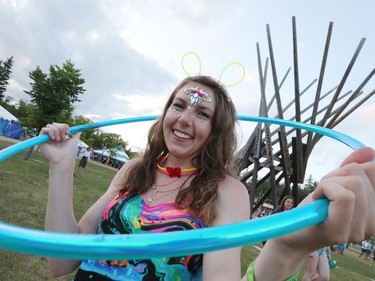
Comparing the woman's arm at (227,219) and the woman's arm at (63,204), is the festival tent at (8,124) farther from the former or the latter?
the woman's arm at (227,219)

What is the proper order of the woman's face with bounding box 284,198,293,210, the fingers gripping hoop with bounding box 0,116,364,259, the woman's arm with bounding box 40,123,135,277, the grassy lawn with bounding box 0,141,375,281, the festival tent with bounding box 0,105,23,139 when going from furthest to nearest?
the festival tent with bounding box 0,105,23,139 < the woman's face with bounding box 284,198,293,210 < the grassy lawn with bounding box 0,141,375,281 < the woman's arm with bounding box 40,123,135,277 < the fingers gripping hoop with bounding box 0,116,364,259

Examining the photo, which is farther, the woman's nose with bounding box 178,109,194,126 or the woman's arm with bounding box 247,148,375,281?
the woman's nose with bounding box 178,109,194,126

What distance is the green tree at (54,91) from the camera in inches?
726

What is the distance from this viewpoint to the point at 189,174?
1981mm

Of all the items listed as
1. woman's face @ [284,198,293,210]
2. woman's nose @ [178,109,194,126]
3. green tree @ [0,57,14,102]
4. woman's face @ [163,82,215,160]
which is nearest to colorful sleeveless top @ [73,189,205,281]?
woman's face @ [163,82,215,160]

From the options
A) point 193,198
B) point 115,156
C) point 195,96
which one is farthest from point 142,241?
point 115,156

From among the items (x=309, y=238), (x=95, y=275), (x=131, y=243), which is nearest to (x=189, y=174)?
(x=95, y=275)

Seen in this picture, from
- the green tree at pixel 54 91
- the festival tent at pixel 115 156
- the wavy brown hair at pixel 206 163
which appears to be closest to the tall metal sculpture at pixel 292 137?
the wavy brown hair at pixel 206 163

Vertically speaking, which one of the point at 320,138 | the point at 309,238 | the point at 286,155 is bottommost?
the point at 309,238

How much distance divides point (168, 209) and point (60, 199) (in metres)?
0.72

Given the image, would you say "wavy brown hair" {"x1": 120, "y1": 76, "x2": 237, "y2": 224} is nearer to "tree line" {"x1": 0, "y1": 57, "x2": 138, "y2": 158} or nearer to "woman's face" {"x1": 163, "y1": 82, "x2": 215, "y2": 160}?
"woman's face" {"x1": 163, "y1": 82, "x2": 215, "y2": 160}

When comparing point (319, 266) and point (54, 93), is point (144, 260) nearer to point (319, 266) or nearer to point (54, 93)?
point (319, 266)

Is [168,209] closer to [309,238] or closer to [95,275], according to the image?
[95,275]

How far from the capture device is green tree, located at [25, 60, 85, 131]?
18438 mm
